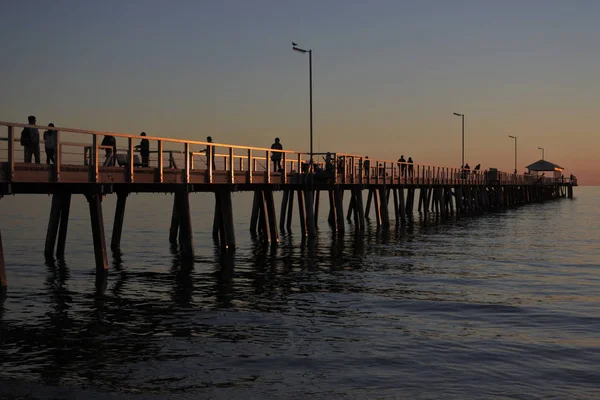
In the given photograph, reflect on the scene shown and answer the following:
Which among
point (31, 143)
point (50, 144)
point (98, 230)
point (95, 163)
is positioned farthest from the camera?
point (98, 230)

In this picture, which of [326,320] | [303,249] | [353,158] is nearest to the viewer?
[326,320]

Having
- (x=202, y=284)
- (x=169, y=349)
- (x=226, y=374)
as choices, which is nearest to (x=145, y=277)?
(x=202, y=284)

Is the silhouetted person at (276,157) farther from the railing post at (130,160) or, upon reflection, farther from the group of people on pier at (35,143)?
the group of people on pier at (35,143)

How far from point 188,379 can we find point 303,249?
21.2 m

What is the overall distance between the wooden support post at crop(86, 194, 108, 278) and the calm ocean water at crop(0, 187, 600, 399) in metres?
0.59

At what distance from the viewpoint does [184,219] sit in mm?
25734

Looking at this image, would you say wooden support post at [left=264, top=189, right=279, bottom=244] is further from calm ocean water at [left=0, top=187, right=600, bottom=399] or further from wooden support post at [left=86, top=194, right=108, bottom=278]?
wooden support post at [left=86, top=194, right=108, bottom=278]

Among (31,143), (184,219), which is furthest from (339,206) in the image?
(31,143)

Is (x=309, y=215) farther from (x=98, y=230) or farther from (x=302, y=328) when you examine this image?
(x=302, y=328)

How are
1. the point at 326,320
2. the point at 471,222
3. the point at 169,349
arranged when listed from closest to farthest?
the point at 169,349 → the point at 326,320 → the point at 471,222

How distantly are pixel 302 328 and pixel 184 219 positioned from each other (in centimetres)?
1167

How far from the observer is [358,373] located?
37.9 feet

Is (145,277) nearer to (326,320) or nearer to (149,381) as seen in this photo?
(326,320)

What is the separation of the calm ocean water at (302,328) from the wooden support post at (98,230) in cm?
59
